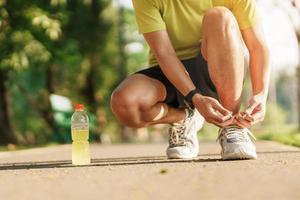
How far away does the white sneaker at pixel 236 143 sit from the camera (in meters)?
5.70

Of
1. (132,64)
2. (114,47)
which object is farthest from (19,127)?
(114,47)

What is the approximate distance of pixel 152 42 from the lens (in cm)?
598

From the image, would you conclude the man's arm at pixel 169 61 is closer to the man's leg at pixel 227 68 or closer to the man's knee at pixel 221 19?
the man's leg at pixel 227 68

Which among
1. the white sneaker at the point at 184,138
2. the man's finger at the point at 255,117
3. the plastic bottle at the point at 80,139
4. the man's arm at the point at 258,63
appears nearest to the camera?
the man's finger at the point at 255,117

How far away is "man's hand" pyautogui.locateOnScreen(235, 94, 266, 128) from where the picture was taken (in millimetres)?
5609

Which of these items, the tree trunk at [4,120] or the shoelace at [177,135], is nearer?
the shoelace at [177,135]

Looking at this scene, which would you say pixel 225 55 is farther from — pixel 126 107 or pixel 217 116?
pixel 126 107

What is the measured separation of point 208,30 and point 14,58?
11.0m

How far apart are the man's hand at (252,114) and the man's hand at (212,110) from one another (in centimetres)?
9

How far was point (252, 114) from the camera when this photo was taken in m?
5.66

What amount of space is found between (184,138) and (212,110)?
0.90m

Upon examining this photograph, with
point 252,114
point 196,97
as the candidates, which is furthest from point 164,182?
point 252,114

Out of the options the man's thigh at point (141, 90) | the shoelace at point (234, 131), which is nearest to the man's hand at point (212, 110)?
the shoelace at point (234, 131)

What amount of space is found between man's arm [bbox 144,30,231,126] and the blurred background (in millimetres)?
3943
